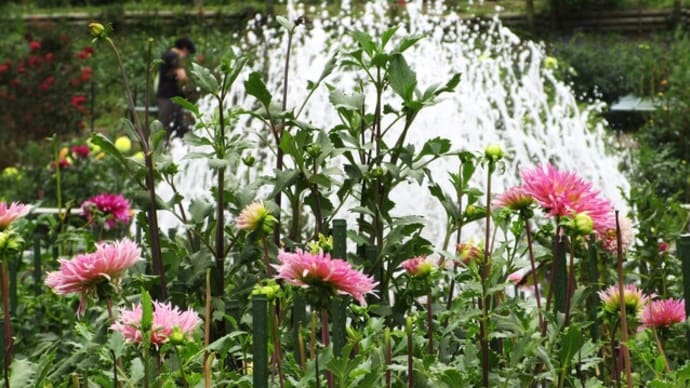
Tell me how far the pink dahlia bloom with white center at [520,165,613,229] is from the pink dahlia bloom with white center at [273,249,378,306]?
23 centimetres

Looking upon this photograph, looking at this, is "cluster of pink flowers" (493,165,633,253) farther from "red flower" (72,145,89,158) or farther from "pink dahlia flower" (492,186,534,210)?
"red flower" (72,145,89,158)

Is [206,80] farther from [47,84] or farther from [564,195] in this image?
[47,84]

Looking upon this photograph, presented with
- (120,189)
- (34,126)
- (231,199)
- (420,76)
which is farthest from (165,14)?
(231,199)

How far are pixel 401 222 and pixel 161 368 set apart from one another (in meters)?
0.36

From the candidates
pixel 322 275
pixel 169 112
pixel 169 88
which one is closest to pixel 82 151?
pixel 169 112

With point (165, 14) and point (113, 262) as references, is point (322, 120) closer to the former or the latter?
point (113, 262)

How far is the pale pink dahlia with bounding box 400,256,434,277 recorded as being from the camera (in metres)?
1.02

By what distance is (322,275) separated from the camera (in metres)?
0.86

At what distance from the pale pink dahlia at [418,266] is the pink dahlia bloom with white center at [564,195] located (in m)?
0.12

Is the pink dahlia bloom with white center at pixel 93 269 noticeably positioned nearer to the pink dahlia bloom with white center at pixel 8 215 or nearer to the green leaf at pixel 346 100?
the pink dahlia bloom with white center at pixel 8 215

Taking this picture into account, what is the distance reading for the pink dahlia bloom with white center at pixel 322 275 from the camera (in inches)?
33.7

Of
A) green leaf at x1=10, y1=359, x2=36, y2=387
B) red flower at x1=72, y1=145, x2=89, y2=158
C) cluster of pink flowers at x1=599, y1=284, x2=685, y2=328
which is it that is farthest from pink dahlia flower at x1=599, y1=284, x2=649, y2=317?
red flower at x1=72, y1=145, x2=89, y2=158

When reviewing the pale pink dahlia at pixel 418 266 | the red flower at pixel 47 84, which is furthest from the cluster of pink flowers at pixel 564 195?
the red flower at pixel 47 84

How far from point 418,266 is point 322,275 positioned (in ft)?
0.68
